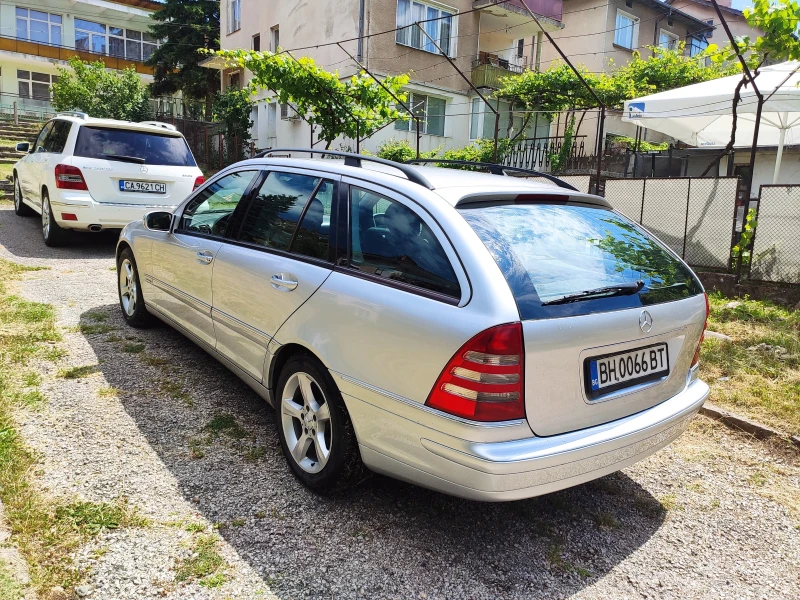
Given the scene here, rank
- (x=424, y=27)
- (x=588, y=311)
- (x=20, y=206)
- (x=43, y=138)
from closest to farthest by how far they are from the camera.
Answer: (x=588, y=311), (x=43, y=138), (x=20, y=206), (x=424, y=27)

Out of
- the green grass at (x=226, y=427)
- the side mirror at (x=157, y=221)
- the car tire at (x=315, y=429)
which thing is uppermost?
the side mirror at (x=157, y=221)

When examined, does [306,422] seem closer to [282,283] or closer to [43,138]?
[282,283]

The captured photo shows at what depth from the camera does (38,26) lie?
3941cm

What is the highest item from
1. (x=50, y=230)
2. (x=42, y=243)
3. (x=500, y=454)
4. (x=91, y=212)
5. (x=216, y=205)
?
(x=216, y=205)

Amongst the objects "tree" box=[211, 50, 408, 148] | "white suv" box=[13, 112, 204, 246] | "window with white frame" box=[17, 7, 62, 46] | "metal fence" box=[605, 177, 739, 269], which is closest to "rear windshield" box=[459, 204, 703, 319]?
"metal fence" box=[605, 177, 739, 269]

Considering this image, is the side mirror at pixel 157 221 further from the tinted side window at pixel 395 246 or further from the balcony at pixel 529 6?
the balcony at pixel 529 6

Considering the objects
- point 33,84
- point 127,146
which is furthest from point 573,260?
point 33,84

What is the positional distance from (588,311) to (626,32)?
94.3 feet

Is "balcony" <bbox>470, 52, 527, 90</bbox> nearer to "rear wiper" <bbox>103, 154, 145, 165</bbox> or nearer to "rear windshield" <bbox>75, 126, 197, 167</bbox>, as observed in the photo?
"rear windshield" <bbox>75, 126, 197, 167</bbox>

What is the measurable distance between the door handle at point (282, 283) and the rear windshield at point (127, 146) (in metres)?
6.06

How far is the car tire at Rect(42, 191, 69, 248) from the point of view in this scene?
8594 mm

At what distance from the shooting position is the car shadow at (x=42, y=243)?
8469mm

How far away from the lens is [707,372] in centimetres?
500

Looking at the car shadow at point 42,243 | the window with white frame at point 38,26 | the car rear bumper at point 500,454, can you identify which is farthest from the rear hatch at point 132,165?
the window with white frame at point 38,26
